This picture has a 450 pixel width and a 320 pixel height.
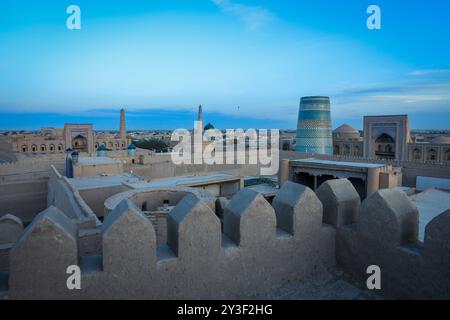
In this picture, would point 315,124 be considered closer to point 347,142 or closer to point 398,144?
point 398,144

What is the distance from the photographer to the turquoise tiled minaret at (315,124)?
2020 cm

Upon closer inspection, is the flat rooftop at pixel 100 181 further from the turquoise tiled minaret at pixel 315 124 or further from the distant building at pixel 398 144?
the distant building at pixel 398 144

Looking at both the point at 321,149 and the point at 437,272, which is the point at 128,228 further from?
the point at 321,149

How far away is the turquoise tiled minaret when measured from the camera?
20.2 meters

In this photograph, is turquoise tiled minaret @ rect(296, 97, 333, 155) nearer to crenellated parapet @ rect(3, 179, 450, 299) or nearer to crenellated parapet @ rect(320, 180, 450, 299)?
crenellated parapet @ rect(3, 179, 450, 299)

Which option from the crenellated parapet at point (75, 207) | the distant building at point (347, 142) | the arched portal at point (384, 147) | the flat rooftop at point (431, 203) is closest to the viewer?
the crenellated parapet at point (75, 207)

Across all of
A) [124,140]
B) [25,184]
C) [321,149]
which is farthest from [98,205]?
[124,140]

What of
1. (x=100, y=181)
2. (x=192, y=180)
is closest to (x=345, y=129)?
(x=192, y=180)

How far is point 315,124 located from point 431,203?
1262cm

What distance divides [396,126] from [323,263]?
20.1m

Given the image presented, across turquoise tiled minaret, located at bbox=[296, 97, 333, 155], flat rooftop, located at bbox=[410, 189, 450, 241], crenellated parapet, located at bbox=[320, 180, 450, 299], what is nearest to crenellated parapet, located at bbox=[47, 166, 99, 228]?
crenellated parapet, located at bbox=[320, 180, 450, 299]

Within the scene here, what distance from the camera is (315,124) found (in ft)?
67.0

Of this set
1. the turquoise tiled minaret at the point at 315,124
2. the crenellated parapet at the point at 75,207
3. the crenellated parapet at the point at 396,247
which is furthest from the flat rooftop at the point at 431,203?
the turquoise tiled minaret at the point at 315,124

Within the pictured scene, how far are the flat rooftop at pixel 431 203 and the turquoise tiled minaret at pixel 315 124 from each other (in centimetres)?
1036
